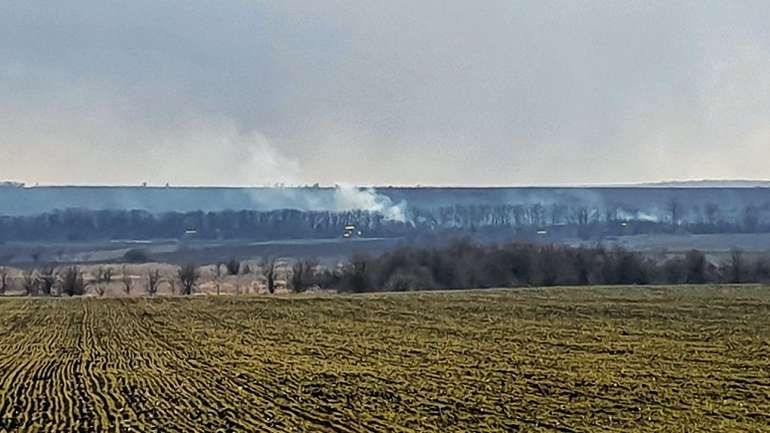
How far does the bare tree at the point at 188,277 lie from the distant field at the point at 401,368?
3334cm

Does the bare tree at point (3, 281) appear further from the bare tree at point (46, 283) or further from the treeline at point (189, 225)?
the treeline at point (189, 225)

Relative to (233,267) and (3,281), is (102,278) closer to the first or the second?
(3,281)

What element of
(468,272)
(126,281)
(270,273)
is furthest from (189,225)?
(468,272)

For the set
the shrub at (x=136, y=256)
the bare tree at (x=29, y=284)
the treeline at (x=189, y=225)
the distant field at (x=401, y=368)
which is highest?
the treeline at (x=189, y=225)

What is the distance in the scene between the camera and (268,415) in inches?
910

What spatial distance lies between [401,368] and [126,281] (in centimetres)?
7066

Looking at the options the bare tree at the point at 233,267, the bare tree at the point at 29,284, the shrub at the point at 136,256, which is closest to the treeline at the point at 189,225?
the shrub at the point at 136,256

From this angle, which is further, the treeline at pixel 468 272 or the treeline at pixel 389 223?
the treeline at pixel 389 223

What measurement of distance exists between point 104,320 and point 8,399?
1275 inches

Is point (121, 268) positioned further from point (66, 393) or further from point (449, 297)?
point (66, 393)

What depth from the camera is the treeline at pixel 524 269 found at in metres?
90.6

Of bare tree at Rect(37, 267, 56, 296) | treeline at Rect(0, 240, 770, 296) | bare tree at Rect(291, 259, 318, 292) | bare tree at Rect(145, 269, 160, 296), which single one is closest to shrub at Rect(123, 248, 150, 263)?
bare tree at Rect(145, 269, 160, 296)

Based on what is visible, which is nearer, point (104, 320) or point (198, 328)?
point (198, 328)

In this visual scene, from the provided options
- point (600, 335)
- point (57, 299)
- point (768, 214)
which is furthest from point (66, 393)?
point (768, 214)
